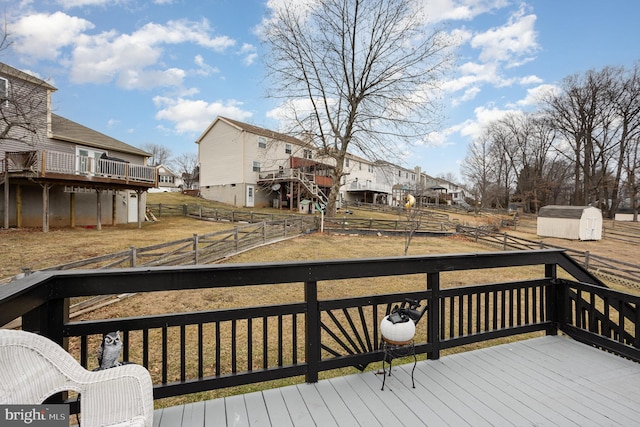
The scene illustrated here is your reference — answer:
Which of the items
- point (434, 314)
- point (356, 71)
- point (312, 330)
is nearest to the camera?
point (312, 330)

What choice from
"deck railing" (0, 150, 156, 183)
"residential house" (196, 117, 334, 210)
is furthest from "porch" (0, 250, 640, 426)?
"residential house" (196, 117, 334, 210)

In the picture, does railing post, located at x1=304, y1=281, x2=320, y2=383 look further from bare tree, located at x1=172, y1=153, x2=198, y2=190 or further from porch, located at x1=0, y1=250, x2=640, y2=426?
bare tree, located at x1=172, y1=153, x2=198, y2=190

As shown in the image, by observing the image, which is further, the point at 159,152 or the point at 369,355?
the point at 159,152

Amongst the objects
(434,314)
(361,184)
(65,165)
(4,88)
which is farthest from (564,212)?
(4,88)

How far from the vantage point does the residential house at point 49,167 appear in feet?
41.6

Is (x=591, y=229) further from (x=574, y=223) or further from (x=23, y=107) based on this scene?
(x=23, y=107)

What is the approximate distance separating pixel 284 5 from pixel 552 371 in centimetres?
1995

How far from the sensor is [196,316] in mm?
2244

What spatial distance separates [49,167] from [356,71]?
55.4ft

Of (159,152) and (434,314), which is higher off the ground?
(159,152)

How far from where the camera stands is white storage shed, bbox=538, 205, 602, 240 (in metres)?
20.5

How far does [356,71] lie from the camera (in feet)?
64.4

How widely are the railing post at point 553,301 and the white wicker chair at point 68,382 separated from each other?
4.28 m

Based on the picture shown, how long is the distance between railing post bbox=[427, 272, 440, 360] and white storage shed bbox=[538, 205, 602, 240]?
23.7 m
